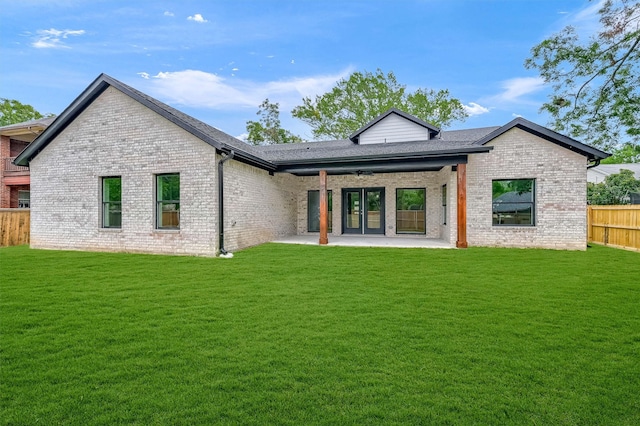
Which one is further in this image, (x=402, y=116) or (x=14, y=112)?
(x=14, y=112)

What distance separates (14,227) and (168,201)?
6.72m

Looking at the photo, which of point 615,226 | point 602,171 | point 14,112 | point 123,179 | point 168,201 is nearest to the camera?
point 168,201

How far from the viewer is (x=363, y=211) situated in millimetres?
14633

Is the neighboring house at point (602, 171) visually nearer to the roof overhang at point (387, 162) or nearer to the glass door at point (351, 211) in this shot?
the glass door at point (351, 211)

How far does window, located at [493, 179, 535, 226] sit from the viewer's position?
34.3 feet

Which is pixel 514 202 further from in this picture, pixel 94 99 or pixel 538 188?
pixel 94 99

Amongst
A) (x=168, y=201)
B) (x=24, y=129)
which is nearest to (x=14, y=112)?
(x=24, y=129)

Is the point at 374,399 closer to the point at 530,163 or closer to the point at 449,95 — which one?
the point at 530,163

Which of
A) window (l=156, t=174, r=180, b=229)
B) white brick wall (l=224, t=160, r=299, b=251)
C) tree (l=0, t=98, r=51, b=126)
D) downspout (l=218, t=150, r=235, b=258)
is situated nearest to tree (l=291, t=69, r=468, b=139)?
white brick wall (l=224, t=160, r=299, b=251)

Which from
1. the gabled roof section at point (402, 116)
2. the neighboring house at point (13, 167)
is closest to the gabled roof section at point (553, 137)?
the gabled roof section at point (402, 116)

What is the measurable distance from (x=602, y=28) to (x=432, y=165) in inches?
220

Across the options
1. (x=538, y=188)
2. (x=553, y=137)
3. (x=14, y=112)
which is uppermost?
(x=14, y=112)

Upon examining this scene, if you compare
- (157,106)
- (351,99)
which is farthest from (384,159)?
(351,99)

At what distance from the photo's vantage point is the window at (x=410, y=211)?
13.9 m
